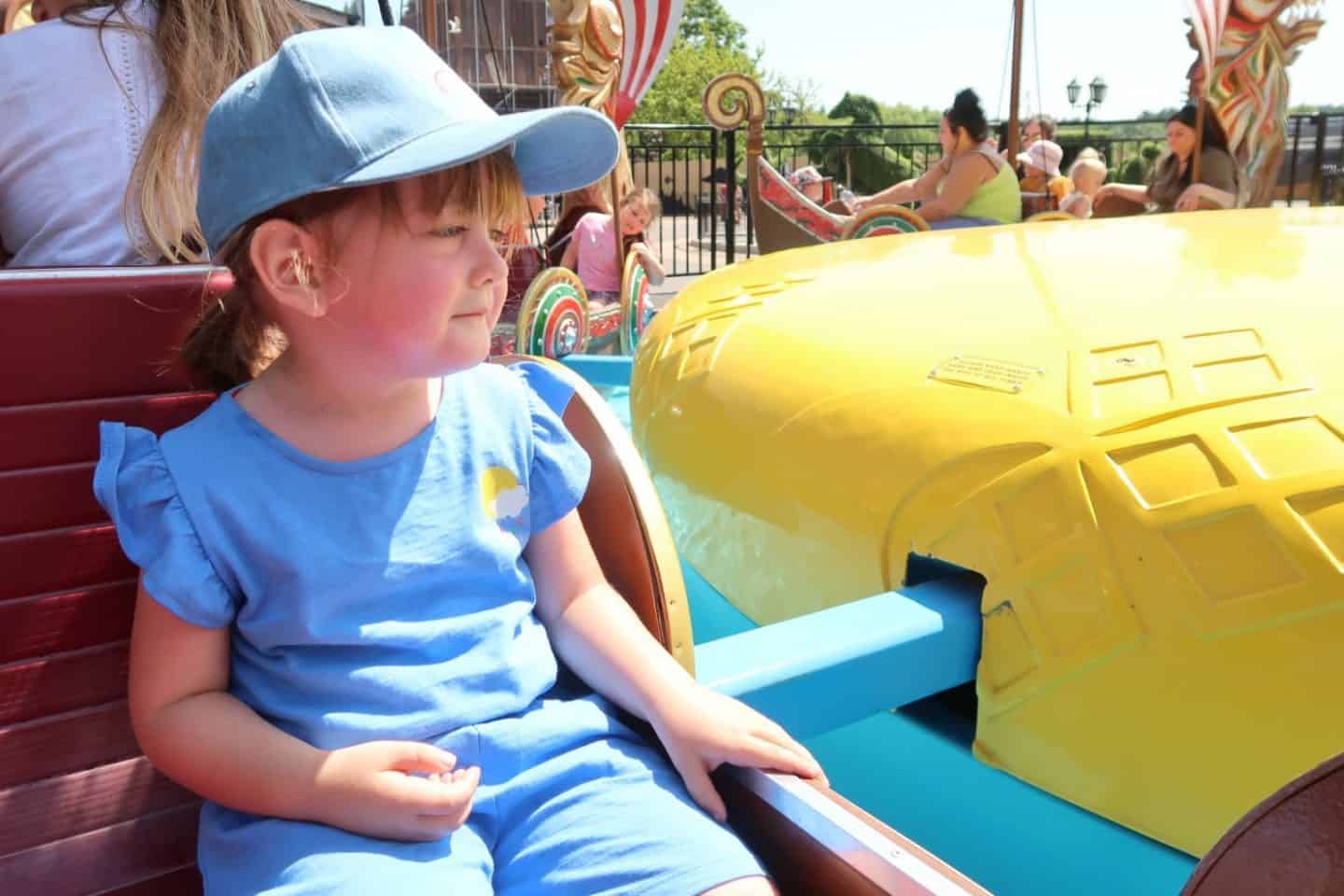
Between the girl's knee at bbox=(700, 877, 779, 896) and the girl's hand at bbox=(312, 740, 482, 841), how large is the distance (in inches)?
7.5

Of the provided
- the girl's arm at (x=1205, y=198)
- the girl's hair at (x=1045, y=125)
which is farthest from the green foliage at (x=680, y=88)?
the girl's arm at (x=1205, y=198)

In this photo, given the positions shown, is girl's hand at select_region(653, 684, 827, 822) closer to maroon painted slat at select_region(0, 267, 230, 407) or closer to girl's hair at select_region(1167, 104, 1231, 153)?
maroon painted slat at select_region(0, 267, 230, 407)

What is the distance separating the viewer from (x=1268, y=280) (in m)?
1.45

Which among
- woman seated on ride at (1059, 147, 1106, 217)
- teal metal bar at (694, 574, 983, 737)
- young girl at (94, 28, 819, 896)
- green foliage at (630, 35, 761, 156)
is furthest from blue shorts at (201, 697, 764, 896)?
green foliage at (630, 35, 761, 156)

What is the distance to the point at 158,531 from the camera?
2.59 feet

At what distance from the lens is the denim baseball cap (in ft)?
2.52

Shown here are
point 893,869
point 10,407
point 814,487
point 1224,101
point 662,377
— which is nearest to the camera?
point 893,869

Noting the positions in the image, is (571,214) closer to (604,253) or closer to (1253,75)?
(604,253)

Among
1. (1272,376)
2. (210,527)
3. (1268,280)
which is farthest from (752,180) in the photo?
(210,527)

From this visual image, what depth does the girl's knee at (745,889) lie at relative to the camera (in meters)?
0.73

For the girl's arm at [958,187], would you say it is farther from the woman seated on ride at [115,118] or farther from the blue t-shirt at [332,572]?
the blue t-shirt at [332,572]

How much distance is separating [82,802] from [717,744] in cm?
54

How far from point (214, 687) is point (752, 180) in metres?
5.37

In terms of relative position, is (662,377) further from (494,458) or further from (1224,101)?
(1224,101)
